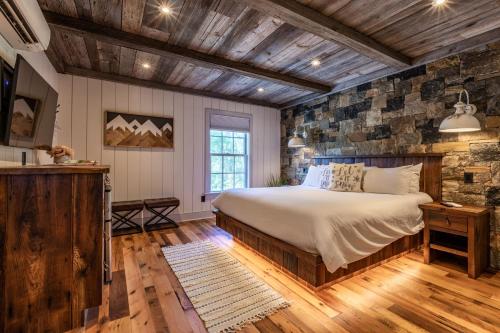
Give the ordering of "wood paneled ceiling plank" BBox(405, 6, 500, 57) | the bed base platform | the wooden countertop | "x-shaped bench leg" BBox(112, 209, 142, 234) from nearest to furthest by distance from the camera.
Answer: the wooden countertop
the bed base platform
"wood paneled ceiling plank" BBox(405, 6, 500, 57)
"x-shaped bench leg" BBox(112, 209, 142, 234)

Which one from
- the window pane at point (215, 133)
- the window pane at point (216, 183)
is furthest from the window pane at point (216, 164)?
the window pane at point (215, 133)

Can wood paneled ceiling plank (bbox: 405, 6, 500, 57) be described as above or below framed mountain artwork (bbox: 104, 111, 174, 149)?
above

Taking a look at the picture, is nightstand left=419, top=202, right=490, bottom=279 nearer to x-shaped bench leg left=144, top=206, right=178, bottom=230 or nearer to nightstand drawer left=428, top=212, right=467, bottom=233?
nightstand drawer left=428, top=212, right=467, bottom=233

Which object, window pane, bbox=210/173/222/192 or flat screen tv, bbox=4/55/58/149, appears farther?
window pane, bbox=210/173/222/192

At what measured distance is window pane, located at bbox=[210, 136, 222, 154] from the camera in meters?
4.64

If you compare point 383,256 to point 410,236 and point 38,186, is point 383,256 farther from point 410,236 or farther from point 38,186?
point 38,186

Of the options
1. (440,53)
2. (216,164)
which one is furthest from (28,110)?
(440,53)

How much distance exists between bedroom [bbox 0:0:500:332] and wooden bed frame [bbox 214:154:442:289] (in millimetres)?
20

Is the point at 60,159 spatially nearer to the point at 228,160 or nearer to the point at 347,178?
the point at 228,160

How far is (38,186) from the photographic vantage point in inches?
55.0

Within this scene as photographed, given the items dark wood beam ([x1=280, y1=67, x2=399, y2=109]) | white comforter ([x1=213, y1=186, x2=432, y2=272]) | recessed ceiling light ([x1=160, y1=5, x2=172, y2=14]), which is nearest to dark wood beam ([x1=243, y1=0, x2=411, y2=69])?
dark wood beam ([x1=280, y1=67, x2=399, y2=109])

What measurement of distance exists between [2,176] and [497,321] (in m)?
3.25

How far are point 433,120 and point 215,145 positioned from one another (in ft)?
11.4

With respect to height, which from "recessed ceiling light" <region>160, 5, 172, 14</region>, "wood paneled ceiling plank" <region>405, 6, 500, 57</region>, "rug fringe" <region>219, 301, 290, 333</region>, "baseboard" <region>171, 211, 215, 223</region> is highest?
"recessed ceiling light" <region>160, 5, 172, 14</region>
